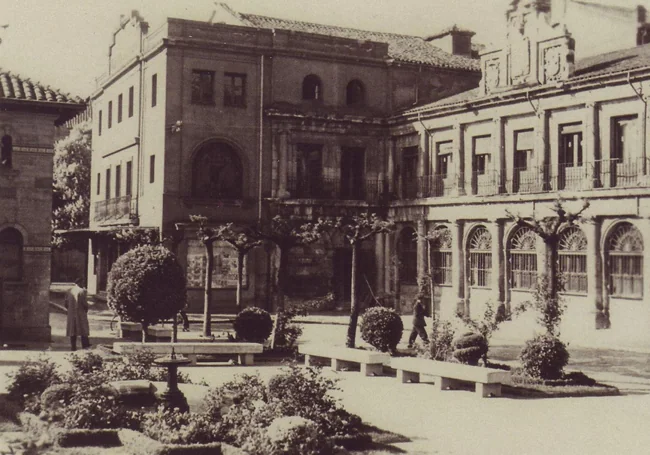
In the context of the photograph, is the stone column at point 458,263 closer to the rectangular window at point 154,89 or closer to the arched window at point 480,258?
the arched window at point 480,258

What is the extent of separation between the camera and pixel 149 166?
123ft

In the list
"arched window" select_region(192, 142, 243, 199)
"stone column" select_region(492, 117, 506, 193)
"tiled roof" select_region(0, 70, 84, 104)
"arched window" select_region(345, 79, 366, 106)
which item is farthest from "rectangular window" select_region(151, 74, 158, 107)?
"stone column" select_region(492, 117, 506, 193)

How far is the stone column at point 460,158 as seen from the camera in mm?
35219

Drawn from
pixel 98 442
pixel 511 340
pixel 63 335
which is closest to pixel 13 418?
pixel 98 442

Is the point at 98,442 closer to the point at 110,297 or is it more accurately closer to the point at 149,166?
the point at 110,297

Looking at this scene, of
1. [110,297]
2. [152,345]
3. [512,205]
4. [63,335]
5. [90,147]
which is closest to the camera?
[152,345]

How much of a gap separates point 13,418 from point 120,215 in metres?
28.7

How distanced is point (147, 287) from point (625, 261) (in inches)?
626

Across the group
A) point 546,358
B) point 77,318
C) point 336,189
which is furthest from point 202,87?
point 546,358

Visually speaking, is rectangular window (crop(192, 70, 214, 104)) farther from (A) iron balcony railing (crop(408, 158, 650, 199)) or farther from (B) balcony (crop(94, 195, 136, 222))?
(A) iron balcony railing (crop(408, 158, 650, 199))

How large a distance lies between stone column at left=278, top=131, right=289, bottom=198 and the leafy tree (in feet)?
55.5

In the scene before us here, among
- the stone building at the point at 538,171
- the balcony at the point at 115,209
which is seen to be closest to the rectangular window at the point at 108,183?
the balcony at the point at 115,209

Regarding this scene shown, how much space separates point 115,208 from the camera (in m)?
40.9

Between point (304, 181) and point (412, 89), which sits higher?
point (412, 89)
